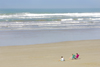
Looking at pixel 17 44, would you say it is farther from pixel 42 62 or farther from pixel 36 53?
pixel 42 62

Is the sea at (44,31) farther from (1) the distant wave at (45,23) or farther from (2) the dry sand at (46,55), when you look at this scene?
(2) the dry sand at (46,55)

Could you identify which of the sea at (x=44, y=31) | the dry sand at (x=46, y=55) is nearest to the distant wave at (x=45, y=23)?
the sea at (x=44, y=31)

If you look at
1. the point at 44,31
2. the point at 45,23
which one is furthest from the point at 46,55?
the point at 45,23

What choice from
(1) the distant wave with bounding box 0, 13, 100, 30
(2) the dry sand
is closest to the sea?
(1) the distant wave with bounding box 0, 13, 100, 30

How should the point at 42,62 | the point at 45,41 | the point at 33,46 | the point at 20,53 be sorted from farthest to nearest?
the point at 45,41, the point at 33,46, the point at 20,53, the point at 42,62

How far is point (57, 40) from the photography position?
16875 mm

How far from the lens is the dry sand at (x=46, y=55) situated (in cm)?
984

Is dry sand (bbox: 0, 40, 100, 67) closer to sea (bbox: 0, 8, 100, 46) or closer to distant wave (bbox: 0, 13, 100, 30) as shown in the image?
sea (bbox: 0, 8, 100, 46)

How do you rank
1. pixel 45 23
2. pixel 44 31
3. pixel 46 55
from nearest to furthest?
1. pixel 46 55
2. pixel 44 31
3. pixel 45 23

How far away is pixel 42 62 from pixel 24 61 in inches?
33.9

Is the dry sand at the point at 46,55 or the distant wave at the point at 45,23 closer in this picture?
the dry sand at the point at 46,55

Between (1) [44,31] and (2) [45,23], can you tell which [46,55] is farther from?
(2) [45,23]

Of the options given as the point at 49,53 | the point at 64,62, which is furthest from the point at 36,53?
the point at 64,62

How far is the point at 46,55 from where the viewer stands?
38.9 ft
